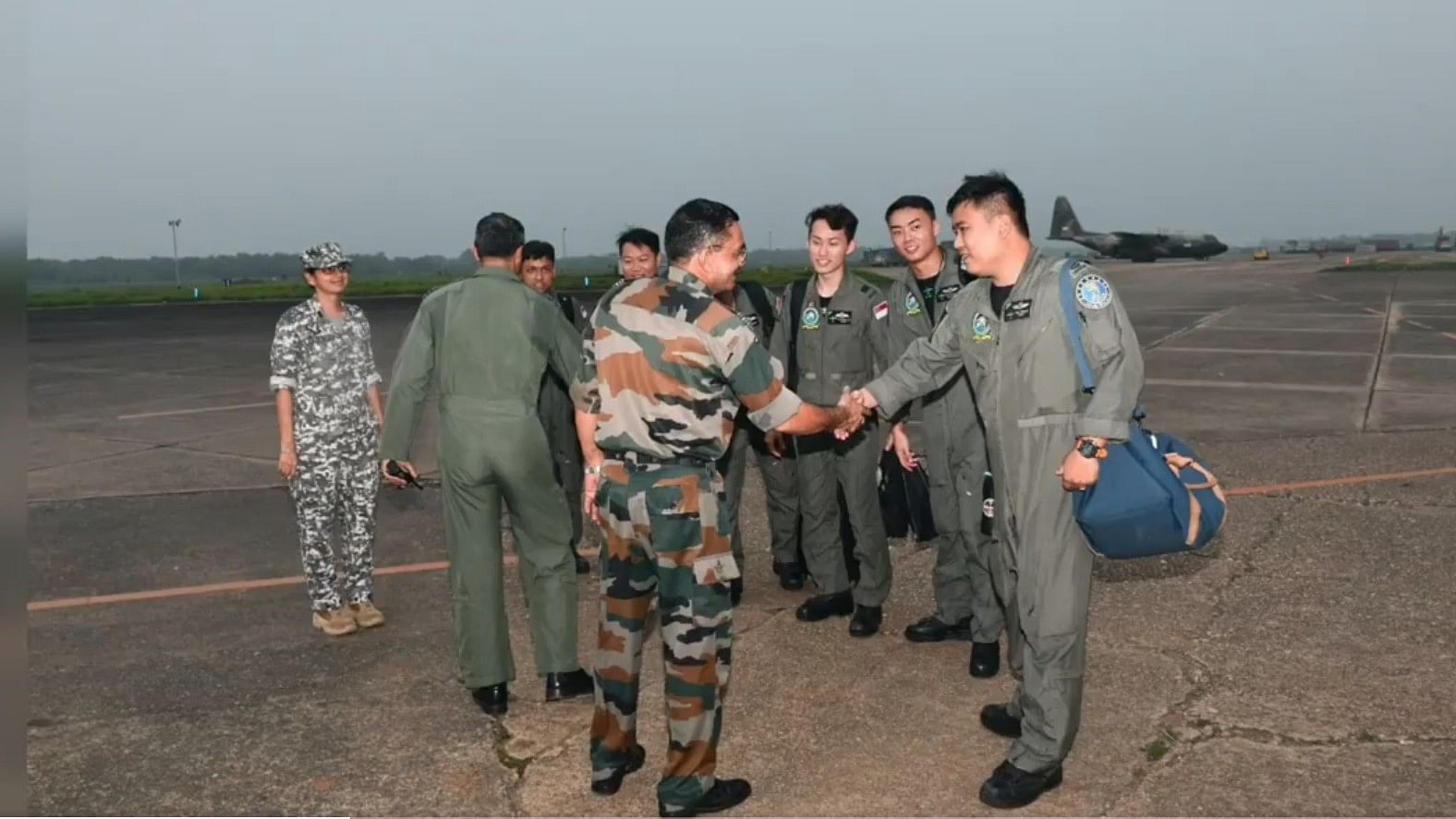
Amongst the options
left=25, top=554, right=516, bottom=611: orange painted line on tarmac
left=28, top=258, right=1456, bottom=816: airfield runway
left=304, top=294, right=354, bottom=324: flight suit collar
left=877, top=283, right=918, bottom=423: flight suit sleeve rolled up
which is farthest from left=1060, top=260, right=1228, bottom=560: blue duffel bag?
left=25, top=554, right=516, bottom=611: orange painted line on tarmac

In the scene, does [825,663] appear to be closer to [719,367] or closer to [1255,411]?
[719,367]

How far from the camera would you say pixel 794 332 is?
609 centimetres

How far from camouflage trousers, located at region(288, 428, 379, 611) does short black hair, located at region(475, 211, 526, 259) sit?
1.57 m

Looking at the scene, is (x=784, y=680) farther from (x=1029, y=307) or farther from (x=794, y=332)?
(x=1029, y=307)

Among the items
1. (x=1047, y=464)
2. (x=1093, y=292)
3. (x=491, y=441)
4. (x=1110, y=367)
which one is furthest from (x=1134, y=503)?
(x=491, y=441)

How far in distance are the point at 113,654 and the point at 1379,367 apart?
616 inches

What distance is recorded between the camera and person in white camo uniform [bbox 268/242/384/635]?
5.91 metres

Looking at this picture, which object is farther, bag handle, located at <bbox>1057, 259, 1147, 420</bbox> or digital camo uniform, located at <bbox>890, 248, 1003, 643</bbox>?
digital camo uniform, located at <bbox>890, 248, 1003, 643</bbox>

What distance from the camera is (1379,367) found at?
1597cm

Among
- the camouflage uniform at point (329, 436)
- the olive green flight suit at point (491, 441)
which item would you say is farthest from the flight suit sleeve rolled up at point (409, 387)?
the camouflage uniform at point (329, 436)

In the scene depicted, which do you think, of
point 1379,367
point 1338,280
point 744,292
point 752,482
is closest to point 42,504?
point 752,482

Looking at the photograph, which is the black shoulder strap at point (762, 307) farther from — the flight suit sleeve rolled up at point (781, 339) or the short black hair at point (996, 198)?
the short black hair at point (996, 198)

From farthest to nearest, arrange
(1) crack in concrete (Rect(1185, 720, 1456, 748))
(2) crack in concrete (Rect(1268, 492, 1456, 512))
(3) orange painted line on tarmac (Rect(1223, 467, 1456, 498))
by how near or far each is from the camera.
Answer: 1. (3) orange painted line on tarmac (Rect(1223, 467, 1456, 498))
2. (2) crack in concrete (Rect(1268, 492, 1456, 512))
3. (1) crack in concrete (Rect(1185, 720, 1456, 748))

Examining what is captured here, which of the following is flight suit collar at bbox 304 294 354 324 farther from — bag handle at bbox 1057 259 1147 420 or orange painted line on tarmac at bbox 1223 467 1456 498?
orange painted line on tarmac at bbox 1223 467 1456 498
